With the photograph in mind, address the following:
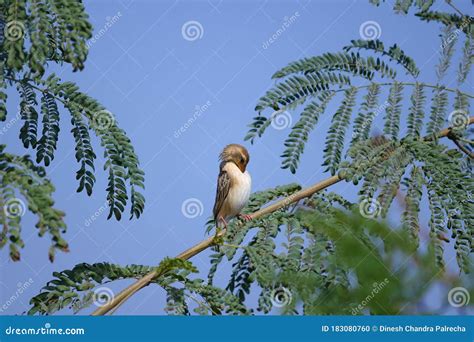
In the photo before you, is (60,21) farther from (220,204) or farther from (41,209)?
(220,204)

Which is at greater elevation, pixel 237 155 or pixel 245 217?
pixel 237 155

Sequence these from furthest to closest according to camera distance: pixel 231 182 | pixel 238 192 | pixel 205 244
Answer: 1. pixel 231 182
2. pixel 238 192
3. pixel 205 244

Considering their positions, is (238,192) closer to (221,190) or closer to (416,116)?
(221,190)

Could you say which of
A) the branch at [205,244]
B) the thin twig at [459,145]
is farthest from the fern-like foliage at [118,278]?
the thin twig at [459,145]

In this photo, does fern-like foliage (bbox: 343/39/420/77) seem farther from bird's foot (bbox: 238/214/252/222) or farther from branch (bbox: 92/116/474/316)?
bird's foot (bbox: 238/214/252/222)

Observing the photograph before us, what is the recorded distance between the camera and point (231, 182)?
4773mm

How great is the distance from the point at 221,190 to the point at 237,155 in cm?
28

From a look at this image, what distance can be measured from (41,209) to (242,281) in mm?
1587

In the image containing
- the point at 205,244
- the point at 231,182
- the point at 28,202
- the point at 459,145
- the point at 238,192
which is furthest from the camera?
the point at 231,182

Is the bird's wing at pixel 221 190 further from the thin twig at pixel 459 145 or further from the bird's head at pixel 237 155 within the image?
the thin twig at pixel 459 145

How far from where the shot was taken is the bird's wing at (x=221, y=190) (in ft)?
15.6

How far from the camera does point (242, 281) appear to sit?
3.78 meters

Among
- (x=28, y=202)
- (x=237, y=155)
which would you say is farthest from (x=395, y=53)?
(x=28, y=202)

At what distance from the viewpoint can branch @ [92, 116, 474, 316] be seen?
3330mm
